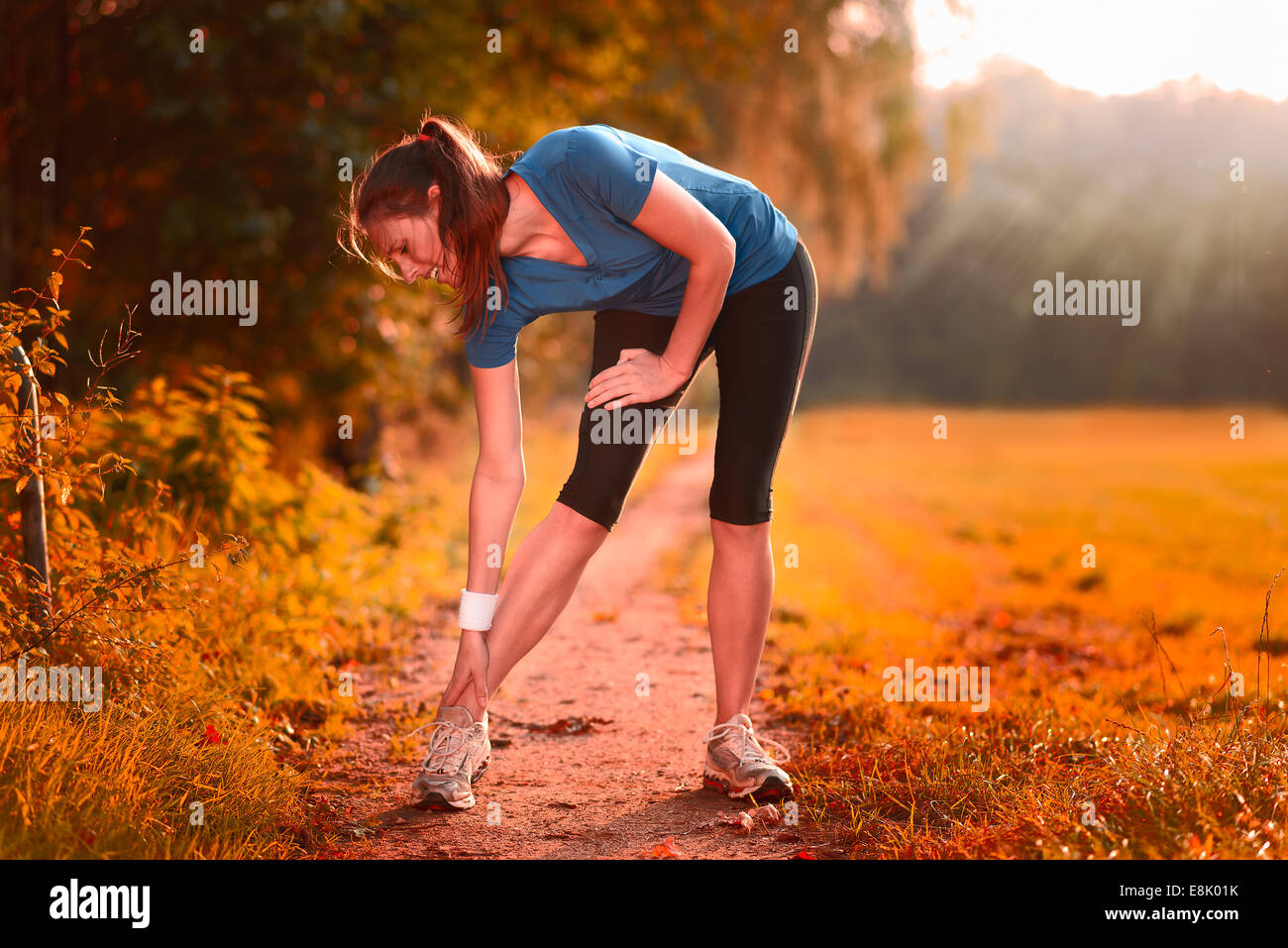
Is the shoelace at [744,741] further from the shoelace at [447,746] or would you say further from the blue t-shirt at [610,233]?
the blue t-shirt at [610,233]

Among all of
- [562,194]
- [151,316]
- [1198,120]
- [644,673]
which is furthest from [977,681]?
[1198,120]

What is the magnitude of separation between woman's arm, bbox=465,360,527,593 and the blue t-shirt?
6 cm

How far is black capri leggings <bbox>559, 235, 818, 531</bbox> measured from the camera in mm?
2629

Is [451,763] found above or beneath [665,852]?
above

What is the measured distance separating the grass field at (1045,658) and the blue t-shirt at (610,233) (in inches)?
52.6

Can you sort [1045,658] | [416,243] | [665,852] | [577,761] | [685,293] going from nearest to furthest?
[665,852]
[416,243]
[685,293]
[577,761]
[1045,658]

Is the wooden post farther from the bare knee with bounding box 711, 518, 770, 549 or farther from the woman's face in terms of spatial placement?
the bare knee with bounding box 711, 518, 770, 549

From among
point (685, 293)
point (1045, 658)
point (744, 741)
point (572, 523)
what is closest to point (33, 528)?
point (572, 523)

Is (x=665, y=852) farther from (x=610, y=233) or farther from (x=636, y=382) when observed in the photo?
(x=610, y=233)

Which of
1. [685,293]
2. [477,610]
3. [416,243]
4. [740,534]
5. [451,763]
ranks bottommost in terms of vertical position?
[451,763]

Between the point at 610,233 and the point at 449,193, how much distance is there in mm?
385

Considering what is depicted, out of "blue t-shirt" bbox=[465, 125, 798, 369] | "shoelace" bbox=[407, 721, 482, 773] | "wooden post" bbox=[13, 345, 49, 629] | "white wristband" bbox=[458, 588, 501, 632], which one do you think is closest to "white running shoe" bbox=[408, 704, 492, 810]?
"shoelace" bbox=[407, 721, 482, 773]

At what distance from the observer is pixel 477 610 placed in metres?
2.56

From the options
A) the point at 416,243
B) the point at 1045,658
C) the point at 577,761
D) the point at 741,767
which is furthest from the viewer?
the point at 1045,658
